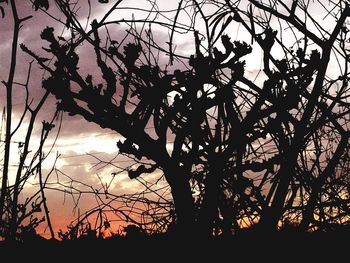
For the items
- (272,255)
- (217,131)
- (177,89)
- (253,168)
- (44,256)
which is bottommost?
(272,255)

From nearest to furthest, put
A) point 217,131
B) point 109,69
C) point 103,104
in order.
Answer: point 103,104 → point 109,69 → point 217,131

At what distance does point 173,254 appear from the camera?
323cm

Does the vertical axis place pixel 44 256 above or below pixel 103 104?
below

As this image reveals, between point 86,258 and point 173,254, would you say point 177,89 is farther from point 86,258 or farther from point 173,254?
point 86,258

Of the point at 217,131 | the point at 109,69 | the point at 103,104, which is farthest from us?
the point at 217,131

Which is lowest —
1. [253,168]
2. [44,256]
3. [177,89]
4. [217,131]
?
[44,256]

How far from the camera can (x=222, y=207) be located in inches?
142

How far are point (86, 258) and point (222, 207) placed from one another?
1100mm

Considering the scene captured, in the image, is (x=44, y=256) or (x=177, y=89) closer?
(x=177, y=89)

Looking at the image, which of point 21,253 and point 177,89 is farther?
point 21,253

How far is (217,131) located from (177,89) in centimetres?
47

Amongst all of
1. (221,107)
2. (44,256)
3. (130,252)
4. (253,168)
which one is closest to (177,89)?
(221,107)

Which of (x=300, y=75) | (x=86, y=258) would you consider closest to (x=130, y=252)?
(x=86, y=258)

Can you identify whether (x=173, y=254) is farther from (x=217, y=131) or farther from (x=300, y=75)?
(x=300, y=75)
